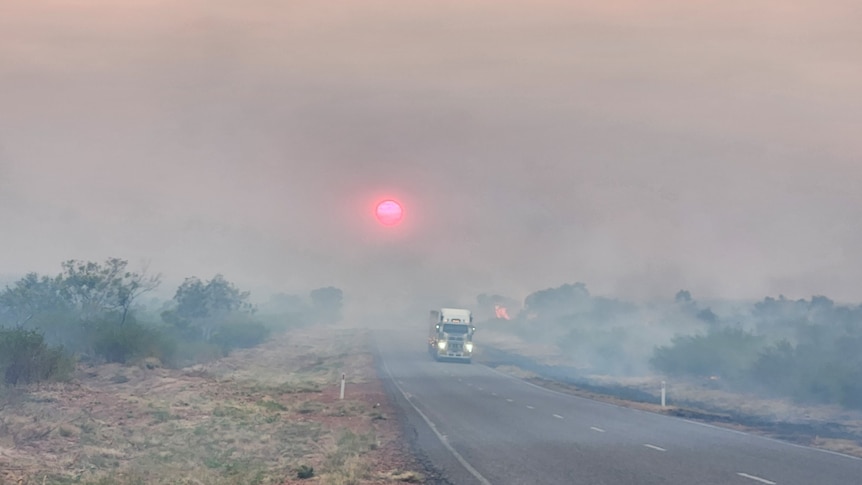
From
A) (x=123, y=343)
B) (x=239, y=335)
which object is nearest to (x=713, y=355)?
(x=123, y=343)

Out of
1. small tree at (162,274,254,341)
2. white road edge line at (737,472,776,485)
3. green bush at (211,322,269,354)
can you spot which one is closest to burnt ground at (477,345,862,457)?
white road edge line at (737,472,776,485)

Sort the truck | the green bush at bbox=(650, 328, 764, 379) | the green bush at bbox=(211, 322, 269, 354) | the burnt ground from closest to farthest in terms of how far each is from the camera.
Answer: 1. the burnt ground
2. the green bush at bbox=(650, 328, 764, 379)
3. the truck
4. the green bush at bbox=(211, 322, 269, 354)

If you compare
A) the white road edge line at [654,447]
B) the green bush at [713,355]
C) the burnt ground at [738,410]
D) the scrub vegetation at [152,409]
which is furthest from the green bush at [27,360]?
the green bush at [713,355]

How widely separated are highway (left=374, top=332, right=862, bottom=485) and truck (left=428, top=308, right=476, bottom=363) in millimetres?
27382

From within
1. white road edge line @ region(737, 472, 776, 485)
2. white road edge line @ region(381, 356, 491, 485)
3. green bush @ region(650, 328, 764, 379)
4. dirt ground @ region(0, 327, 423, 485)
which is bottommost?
dirt ground @ region(0, 327, 423, 485)

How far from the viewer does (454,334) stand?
205ft

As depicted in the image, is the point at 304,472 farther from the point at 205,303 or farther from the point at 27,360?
the point at 205,303

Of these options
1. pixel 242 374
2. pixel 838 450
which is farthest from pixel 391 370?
pixel 838 450

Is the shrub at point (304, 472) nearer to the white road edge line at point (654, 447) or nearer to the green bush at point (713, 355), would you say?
the white road edge line at point (654, 447)

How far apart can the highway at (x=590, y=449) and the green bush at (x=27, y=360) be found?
12.9m

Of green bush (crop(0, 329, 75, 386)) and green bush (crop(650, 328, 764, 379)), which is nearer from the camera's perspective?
green bush (crop(0, 329, 75, 386))

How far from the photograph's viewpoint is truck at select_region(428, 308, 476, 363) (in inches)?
2415

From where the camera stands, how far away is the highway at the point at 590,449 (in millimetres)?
14469

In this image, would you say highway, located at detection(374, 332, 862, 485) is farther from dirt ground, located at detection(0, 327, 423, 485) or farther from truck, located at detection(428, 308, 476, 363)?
truck, located at detection(428, 308, 476, 363)
